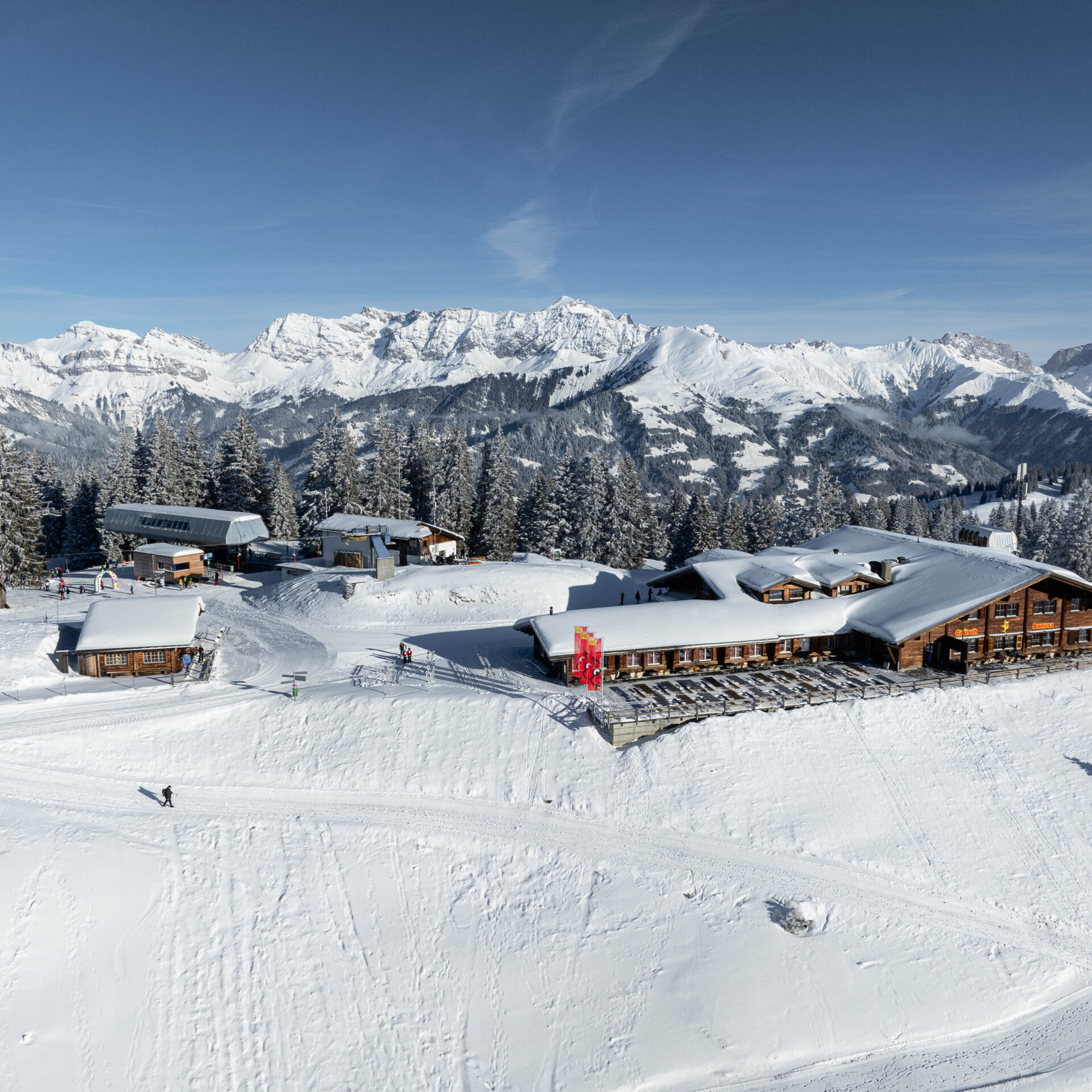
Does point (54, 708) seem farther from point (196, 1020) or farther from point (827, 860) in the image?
point (827, 860)

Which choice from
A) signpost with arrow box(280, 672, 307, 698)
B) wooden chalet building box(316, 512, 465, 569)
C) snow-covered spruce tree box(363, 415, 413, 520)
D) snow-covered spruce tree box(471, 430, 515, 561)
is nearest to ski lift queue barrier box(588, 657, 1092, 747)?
signpost with arrow box(280, 672, 307, 698)

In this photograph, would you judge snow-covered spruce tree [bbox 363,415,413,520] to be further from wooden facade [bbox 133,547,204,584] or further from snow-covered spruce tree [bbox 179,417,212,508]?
wooden facade [bbox 133,547,204,584]

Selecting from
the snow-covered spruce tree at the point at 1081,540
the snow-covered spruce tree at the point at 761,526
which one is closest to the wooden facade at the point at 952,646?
the snow-covered spruce tree at the point at 1081,540

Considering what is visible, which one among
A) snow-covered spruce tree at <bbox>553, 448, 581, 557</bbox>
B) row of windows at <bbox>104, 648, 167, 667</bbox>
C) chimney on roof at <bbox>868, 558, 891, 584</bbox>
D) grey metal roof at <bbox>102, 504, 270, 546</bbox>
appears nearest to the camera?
row of windows at <bbox>104, 648, 167, 667</bbox>

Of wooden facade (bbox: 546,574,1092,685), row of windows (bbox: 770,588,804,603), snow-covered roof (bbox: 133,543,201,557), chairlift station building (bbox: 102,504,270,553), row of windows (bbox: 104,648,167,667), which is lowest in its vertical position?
row of windows (bbox: 104,648,167,667)

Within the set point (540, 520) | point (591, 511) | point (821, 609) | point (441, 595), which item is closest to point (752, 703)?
point (821, 609)

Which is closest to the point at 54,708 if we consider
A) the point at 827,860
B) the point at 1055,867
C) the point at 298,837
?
the point at 298,837

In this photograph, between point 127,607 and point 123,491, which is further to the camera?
point 123,491
